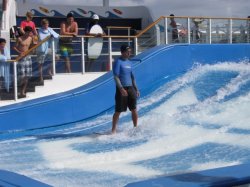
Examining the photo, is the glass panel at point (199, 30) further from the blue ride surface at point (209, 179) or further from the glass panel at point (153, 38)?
the blue ride surface at point (209, 179)

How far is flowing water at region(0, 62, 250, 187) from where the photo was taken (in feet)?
20.2

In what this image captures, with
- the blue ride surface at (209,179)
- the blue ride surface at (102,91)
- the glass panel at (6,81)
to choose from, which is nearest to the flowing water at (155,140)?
the blue ride surface at (102,91)

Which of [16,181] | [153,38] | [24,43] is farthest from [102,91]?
[16,181]

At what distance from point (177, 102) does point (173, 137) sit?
8.34 ft

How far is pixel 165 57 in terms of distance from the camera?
1205cm

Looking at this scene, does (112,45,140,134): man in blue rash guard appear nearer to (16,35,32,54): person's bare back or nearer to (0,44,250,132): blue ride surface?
(0,44,250,132): blue ride surface

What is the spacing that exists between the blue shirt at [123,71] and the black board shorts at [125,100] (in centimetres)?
11

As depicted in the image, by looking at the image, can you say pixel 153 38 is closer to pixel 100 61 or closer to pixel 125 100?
pixel 100 61

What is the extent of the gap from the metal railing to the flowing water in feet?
4.93

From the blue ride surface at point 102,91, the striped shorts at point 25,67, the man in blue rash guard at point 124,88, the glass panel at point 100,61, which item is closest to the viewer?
the man in blue rash guard at point 124,88

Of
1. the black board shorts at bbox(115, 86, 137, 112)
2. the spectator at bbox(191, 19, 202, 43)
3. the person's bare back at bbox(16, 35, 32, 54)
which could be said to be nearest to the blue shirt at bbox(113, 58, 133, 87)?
the black board shorts at bbox(115, 86, 137, 112)

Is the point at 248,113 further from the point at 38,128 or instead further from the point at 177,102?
the point at 38,128

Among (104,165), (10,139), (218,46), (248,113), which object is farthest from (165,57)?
(104,165)

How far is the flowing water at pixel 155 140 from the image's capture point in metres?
6.14
